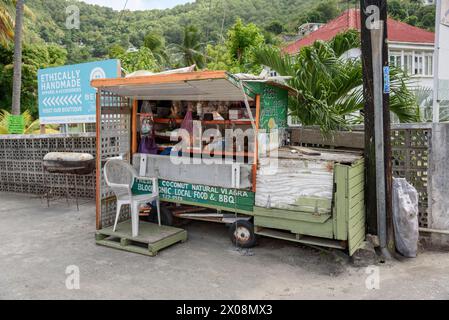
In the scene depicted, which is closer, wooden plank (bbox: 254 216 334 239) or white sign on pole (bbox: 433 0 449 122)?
wooden plank (bbox: 254 216 334 239)

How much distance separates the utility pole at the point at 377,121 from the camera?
192 inches

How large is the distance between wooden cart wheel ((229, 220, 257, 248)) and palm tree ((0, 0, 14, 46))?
687 inches

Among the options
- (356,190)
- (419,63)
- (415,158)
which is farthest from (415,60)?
(356,190)

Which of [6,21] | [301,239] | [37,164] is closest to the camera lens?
[301,239]

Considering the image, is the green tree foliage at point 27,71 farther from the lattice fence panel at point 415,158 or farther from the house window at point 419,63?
the lattice fence panel at point 415,158

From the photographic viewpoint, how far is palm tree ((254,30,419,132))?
626 centimetres

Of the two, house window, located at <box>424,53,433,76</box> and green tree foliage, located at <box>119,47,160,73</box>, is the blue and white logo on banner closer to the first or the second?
green tree foliage, located at <box>119,47,160,73</box>

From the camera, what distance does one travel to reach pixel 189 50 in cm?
3875

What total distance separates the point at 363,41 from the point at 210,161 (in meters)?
2.54

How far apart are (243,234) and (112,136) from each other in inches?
103

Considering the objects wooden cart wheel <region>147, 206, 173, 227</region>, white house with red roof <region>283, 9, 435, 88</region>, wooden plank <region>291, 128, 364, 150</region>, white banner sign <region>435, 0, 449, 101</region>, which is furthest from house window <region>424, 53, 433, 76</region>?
wooden cart wheel <region>147, 206, 173, 227</region>

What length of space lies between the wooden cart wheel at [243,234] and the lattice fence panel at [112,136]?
78.8 inches

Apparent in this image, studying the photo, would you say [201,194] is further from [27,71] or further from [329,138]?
[27,71]

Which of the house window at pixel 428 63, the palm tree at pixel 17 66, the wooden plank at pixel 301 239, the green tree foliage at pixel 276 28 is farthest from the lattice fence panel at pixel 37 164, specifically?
the green tree foliage at pixel 276 28
